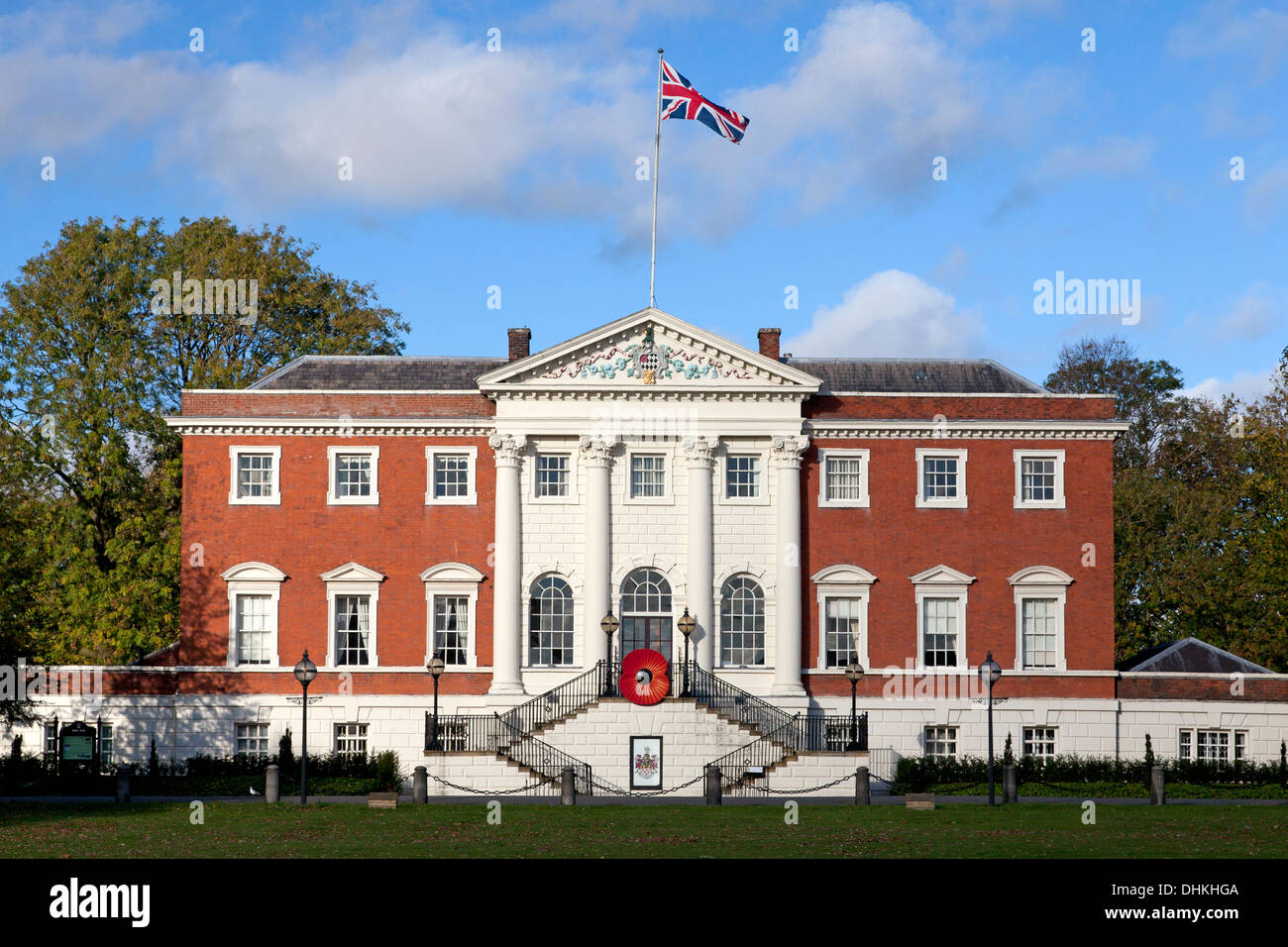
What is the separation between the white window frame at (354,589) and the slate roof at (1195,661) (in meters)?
23.4

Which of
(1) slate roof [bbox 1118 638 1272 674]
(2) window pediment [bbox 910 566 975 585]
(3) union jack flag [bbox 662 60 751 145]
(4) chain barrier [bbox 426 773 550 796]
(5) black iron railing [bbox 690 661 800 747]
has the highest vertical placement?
(3) union jack flag [bbox 662 60 751 145]

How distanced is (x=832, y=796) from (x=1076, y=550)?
1185cm

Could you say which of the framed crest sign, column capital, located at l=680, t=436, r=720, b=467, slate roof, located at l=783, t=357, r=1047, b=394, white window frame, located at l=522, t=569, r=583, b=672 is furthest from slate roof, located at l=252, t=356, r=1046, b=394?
the framed crest sign

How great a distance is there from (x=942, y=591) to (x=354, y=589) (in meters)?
17.7

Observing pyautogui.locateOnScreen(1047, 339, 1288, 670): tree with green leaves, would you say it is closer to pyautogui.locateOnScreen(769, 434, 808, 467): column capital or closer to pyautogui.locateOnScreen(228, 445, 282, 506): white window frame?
pyautogui.locateOnScreen(769, 434, 808, 467): column capital

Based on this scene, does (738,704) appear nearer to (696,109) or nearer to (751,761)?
(751,761)

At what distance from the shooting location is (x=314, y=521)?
1810 inches

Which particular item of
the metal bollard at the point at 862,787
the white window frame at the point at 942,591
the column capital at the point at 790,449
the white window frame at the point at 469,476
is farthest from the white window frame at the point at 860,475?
the metal bollard at the point at 862,787

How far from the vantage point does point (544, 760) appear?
41.2 metres

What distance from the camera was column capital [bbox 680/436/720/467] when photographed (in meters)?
45.5

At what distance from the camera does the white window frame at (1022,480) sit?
46.3 m

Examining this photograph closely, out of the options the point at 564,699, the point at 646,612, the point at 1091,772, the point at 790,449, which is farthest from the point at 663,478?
the point at 1091,772

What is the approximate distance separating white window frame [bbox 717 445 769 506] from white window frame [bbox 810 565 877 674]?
2861 mm
